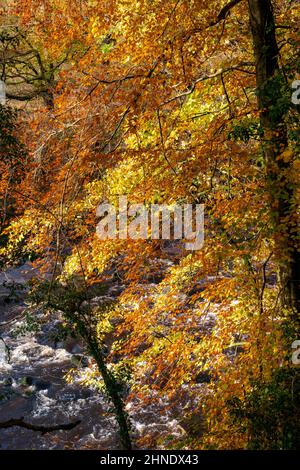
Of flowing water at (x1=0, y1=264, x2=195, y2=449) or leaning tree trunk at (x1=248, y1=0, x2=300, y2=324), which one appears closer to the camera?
leaning tree trunk at (x1=248, y1=0, x2=300, y2=324)

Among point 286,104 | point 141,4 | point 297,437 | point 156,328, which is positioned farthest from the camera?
point 156,328

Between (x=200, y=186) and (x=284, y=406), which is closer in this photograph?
(x=284, y=406)

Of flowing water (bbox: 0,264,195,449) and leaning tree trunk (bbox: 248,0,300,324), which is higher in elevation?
leaning tree trunk (bbox: 248,0,300,324)

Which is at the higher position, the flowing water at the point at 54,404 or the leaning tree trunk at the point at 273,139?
the leaning tree trunk at the point at 273,139

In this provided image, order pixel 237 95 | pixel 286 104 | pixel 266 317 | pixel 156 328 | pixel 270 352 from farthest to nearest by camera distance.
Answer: pixel 156 328 < pixel 237 95 < pixel 266 317 < pixel 270 352 < pixel 286 104

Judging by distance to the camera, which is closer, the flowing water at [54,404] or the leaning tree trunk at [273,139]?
the leaning tree trunk at [273,139]

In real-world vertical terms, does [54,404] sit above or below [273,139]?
below

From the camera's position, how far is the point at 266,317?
862 cm

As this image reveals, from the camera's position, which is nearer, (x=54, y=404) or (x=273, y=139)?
(x=273, y=139)
